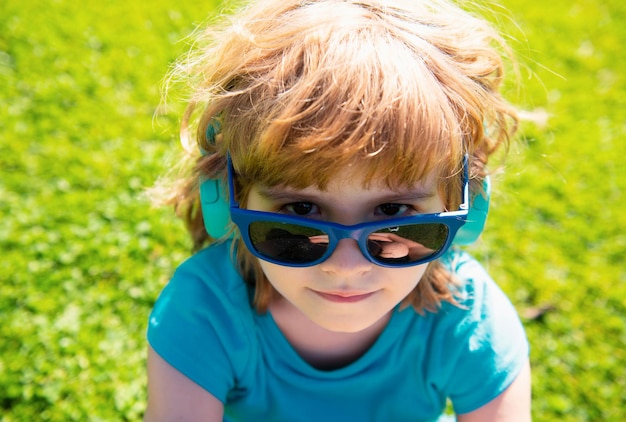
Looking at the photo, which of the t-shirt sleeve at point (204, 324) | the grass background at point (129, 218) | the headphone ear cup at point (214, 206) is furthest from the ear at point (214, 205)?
Answer: the grass background at point (129, 218)

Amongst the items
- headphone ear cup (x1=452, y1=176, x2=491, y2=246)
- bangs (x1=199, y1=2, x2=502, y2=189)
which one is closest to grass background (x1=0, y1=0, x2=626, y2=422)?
headphone ear cup (x1=452, y1=176, x2=491, y2=246)

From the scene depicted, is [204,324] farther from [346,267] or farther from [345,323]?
[346,267]

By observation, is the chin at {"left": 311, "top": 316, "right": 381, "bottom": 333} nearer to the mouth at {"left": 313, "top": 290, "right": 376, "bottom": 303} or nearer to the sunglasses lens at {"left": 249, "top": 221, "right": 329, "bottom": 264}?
the mouth at {"left": 313, "top": 290, "right": 376, "bottom": 303}

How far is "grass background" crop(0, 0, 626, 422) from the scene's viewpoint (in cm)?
304

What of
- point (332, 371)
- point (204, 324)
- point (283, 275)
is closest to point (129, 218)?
point (204, 324)

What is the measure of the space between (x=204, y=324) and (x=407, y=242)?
814mm

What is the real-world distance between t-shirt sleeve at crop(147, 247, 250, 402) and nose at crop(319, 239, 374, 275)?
1.78 feet

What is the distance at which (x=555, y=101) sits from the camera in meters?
5.17

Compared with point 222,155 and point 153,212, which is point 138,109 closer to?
point 153,212

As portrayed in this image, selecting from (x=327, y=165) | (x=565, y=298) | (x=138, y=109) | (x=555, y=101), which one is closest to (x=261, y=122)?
→ (x=327, y=165)

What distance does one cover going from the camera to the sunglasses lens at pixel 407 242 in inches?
68.2

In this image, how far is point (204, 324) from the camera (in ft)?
7.14

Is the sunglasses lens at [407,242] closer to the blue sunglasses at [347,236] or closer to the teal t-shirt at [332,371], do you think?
the blue sunglasses at [347,236]

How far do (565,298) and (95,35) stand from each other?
12.9 ft
